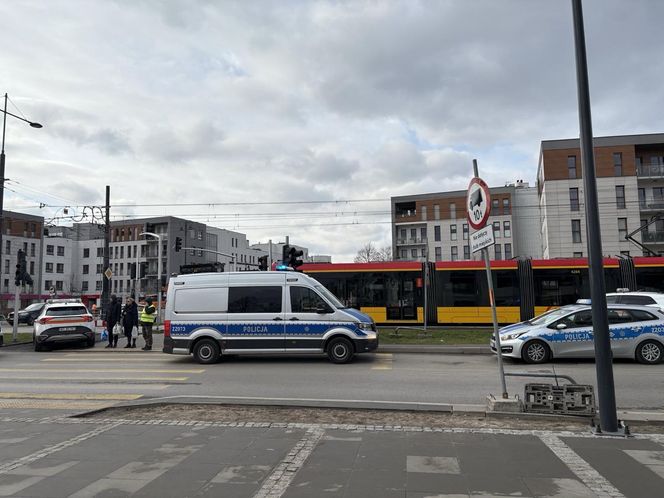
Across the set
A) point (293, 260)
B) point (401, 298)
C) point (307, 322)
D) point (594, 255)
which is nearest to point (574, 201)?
point (401, 298)

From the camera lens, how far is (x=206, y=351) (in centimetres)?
1343

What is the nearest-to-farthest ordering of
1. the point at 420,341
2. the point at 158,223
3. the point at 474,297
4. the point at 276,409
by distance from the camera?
the point at 276,409 → the point at 420,341 → the point at 474,297 → the point at 158,223

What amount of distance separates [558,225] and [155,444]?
56832 millimetres

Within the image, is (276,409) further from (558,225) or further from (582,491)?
(558,225)

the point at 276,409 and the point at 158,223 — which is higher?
the point at 158,223

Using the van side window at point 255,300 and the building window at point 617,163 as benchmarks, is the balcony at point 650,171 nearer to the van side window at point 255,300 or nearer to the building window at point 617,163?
the building window at point 617,163

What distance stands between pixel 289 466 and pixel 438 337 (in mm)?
14079

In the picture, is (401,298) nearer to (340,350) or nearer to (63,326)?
(340,350)

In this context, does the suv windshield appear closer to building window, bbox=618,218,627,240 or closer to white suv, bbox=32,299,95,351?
white suv, bbox=32,299,95,351

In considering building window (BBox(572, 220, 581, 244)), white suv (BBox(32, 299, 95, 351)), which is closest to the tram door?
white suv (BBox(32, 299, 95, 351))

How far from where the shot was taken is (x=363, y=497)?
4.16 m

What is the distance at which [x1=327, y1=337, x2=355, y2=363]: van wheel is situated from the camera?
1301 centimetres

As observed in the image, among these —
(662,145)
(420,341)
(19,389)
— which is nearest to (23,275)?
(19,389)

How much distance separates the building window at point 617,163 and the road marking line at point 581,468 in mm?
56570
